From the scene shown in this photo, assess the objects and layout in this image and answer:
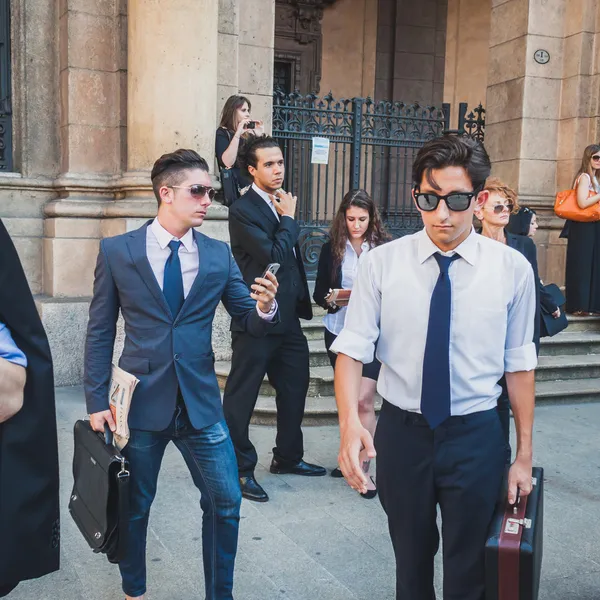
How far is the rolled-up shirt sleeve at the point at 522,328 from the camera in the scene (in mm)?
2658

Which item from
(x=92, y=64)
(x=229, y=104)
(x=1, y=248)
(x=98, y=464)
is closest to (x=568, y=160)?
(x=229, y=104)

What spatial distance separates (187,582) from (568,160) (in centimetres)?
816

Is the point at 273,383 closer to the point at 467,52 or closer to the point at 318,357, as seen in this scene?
the point at 318,357

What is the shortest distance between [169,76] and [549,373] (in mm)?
4800

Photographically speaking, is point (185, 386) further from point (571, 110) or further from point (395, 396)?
point (571, 110)

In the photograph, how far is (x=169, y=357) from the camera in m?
3.24

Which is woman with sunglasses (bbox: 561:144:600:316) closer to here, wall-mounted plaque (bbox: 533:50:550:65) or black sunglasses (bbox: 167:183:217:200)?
wall-mounted plaque (bbox: 533:50:550:65)

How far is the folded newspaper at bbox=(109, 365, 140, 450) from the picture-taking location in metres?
3.12

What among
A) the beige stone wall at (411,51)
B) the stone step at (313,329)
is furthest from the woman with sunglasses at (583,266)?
the beige stone wall at (411,51)

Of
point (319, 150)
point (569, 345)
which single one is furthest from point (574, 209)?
point (319, 150)

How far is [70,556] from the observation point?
13.2 feet

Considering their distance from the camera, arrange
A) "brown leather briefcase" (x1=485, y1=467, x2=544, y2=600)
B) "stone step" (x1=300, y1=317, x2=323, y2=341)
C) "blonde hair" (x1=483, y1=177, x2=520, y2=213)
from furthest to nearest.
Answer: "stone step" (x1=300, y1=317, x2=323, y2=341), "blonde hair" (x1=483, y1=177, x2=520, y2=213), "brown leather briefcase" (x1=485, y1=467, x2=544, y2=600)

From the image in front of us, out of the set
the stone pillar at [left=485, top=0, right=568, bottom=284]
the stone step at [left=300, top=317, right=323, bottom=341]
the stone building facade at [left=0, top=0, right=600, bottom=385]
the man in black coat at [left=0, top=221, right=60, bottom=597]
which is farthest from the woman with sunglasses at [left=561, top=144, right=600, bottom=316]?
the man in black coat at [left=0, top=221, right=60, bottom=597]

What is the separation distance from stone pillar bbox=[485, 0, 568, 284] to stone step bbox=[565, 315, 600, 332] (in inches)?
41.8
